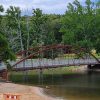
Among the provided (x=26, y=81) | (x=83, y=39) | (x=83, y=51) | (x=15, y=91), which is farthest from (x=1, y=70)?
(x=83, y=39)

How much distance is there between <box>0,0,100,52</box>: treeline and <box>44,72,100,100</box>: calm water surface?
2257cm

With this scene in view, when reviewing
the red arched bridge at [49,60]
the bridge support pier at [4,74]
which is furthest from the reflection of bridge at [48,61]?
the bridge support pier at [4,74]

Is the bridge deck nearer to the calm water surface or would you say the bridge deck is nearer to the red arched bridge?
the red arched bridge

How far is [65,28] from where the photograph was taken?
90375 mm

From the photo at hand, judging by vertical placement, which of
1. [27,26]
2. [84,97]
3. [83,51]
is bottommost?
[84,97]

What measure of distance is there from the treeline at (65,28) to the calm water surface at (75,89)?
22.6 m

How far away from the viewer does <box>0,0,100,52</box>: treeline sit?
85.8 metres

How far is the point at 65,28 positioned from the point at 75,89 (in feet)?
131

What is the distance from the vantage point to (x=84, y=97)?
149ft

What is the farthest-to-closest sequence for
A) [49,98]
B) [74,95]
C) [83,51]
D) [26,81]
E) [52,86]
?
[83,51]
[26,81]
[52,86]
[74,95]
[49,98]

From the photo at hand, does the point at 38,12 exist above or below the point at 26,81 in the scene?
above

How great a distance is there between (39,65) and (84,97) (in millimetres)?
17988

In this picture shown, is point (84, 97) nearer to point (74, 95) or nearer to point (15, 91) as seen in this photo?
point (74, 95)

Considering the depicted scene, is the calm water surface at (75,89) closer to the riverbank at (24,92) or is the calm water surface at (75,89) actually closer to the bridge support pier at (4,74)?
the riverbank at (24,92)
